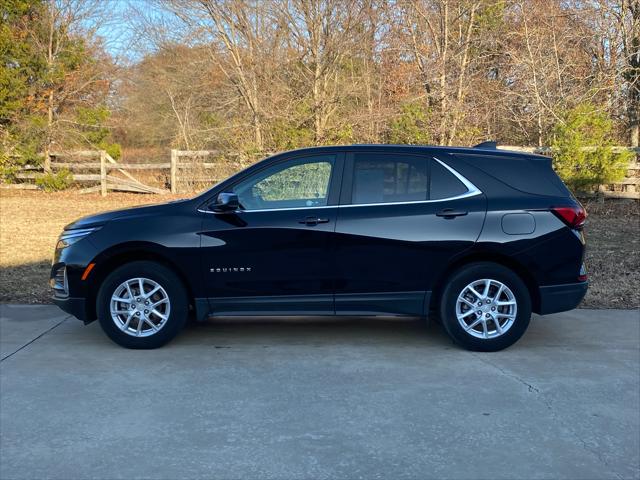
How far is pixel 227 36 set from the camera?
1844 centimetres

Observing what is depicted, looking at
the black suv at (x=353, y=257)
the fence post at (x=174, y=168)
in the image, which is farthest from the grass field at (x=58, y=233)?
the black suv at (x=353, y=257)

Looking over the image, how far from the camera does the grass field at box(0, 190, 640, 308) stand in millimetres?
7679

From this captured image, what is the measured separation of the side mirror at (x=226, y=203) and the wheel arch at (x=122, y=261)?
23.8 inches

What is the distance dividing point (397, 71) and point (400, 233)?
1428 cm

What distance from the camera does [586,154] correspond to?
15.5 m

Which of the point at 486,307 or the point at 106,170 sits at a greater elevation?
the point at 106,170

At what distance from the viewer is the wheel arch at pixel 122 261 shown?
5637 millimetres

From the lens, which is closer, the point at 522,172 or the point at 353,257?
the point at 353,257

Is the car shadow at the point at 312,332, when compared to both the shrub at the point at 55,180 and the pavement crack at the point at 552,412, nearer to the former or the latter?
the pavement crack at the point at 552,412

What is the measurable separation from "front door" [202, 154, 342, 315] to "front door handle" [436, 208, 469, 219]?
3.03ft

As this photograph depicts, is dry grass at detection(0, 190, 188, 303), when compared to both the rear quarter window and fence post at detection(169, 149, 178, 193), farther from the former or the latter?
the rear quarter window

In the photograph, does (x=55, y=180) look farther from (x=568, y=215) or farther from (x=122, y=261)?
(x=568, y=215)

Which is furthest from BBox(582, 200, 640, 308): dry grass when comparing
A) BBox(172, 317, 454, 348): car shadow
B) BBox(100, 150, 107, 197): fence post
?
BBox(100, 150, 107, 197): fence post

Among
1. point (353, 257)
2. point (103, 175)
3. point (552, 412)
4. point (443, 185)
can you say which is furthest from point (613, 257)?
point (103, 175)
